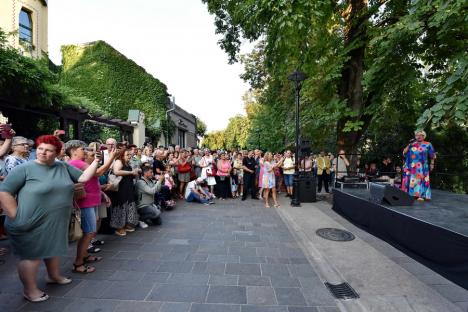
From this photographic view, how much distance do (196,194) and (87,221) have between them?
576cm

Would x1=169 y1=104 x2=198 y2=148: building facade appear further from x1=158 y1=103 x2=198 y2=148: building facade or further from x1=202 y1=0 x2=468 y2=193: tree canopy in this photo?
x1=202 y1=0 x2=468 y2=193: tree canopy

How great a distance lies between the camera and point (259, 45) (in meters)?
20.6

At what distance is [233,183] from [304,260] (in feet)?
22.1

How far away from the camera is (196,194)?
9.62 metres

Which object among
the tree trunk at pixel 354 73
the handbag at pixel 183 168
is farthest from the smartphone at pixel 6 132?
the tree trunk at pixel 354 73

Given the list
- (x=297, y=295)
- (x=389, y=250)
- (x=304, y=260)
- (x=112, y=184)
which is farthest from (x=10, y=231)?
(x=389, y=250)

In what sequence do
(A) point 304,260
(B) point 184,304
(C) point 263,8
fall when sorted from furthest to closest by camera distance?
(C) point 263,8 → (A) point 304,260 → (B) point 184,304

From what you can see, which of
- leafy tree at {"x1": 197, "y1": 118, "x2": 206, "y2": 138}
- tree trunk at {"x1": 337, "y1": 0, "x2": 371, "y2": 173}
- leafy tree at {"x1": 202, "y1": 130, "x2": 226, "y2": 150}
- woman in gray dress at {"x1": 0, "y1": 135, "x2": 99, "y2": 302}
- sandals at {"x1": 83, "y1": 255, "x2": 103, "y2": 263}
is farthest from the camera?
leafy tree at {"x1": 197, "y1": 118, "x2": 206, "y2": 138}

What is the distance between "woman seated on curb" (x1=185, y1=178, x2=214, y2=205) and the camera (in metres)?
9.61

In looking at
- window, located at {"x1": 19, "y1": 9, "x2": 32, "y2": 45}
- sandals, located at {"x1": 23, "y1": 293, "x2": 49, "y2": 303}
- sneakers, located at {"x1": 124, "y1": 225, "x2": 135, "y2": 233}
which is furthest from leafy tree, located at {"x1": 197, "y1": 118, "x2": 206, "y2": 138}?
sandals, located at {"x1": 23, "y1": 293, "x2": 49, "y2": 303}

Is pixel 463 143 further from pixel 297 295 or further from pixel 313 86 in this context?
pixel 297 295

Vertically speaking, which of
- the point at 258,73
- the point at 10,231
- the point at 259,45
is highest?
the point at 259,45

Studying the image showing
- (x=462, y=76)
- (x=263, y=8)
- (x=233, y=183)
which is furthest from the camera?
(x=233, y=183)

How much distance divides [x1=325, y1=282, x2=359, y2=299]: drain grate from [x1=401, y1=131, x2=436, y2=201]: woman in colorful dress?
4.21m
